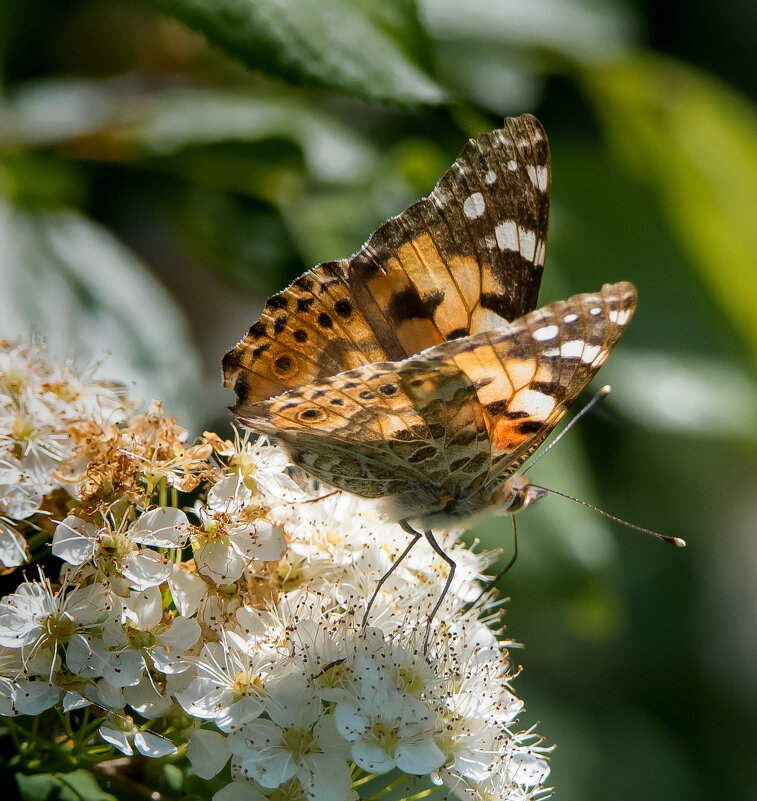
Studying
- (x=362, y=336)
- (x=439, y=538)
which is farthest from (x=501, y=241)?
(x=439, y=538)

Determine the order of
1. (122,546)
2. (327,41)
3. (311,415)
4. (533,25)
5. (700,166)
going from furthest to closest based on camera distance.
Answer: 1. (533,25)
2. (700,166)
3. (327,41)
4. (311,415)
5. (122,546)

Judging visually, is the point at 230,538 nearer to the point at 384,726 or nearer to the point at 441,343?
the point at 384,726

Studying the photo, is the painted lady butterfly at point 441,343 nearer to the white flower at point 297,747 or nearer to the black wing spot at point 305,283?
the black wing spot at point 305,283

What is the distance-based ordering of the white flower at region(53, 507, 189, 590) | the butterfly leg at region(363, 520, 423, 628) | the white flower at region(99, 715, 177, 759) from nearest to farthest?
the white flower at region(99, 715, 177, 759)
the white flower at region(53, 507, 189, 590)
the butterfly leg at region(363, 520, 423, 628)

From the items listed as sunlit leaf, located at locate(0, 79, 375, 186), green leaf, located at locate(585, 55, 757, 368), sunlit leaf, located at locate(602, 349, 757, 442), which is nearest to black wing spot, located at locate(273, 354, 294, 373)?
sunlit leaf, located at locate(0, 79, 375, 186)

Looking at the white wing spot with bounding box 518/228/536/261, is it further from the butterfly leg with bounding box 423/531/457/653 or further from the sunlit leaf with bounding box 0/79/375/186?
the sunlit leaf with bounding box 0/79/375/186

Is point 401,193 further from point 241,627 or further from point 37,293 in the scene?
point 241,627

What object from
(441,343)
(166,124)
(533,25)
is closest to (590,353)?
(441,343)

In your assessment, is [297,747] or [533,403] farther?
[533,403]
